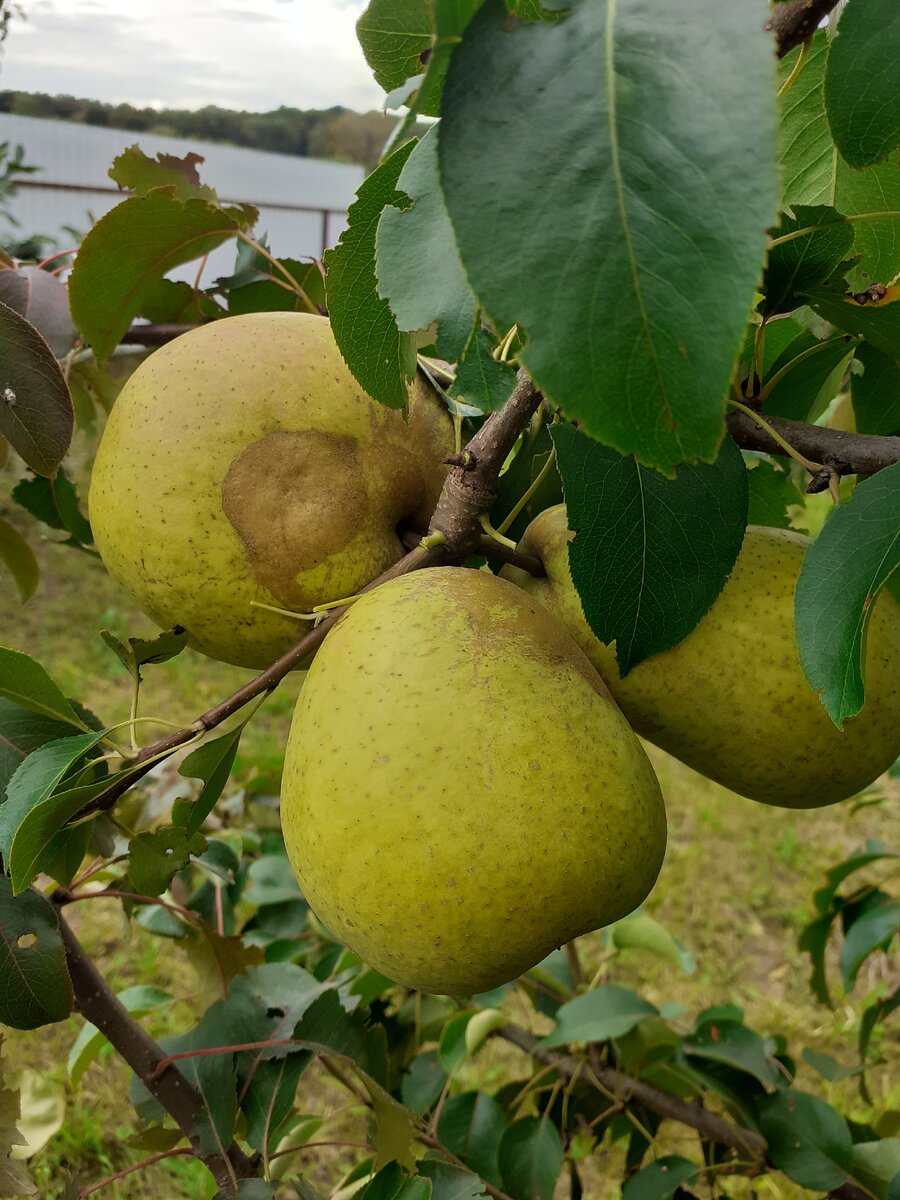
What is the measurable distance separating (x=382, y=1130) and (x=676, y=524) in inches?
22.7

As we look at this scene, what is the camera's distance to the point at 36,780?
64 cm

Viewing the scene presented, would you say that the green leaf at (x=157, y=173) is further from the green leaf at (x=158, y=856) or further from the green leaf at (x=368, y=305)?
the green leaf at (x=158, y=856)

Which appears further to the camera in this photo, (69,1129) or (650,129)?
(69,1129)

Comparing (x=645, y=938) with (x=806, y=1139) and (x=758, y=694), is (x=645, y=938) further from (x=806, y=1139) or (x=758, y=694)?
(x=758, y=694)

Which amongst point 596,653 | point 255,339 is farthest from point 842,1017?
point 255,339

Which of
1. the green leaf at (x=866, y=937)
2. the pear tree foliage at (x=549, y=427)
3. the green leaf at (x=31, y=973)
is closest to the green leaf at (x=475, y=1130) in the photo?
the pear tree foliage at (x=549, y=427)

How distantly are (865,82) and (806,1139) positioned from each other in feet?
3.45

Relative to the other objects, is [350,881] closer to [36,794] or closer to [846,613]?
[36,794]

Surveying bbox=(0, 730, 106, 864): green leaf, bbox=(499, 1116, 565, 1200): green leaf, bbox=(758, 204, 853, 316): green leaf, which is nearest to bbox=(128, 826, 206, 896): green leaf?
bbox=(0, 730, 106, 864): green leaf

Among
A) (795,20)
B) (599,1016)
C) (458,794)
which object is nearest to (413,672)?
(458,794)

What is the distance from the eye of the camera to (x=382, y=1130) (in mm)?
880

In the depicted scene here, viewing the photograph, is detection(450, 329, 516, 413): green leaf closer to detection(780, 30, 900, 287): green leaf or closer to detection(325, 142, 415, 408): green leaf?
detection(325, 142, 415, 408): green leaf

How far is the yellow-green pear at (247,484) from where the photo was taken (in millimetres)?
706

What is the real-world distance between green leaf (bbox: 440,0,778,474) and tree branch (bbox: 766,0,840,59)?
0.62 ft
